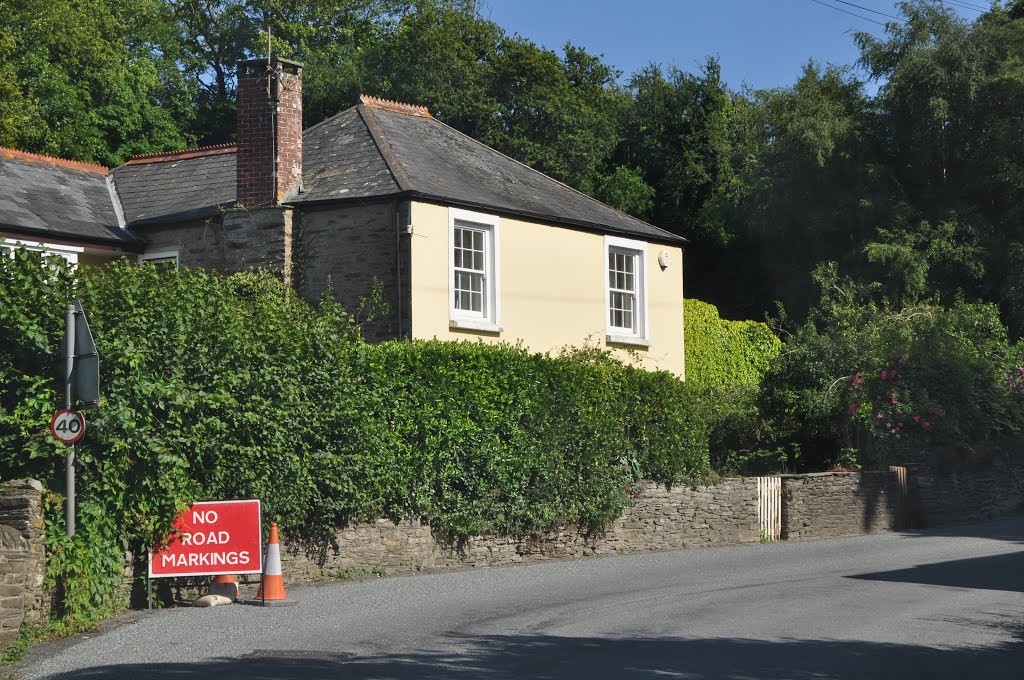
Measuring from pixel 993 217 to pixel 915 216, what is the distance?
97.7 inches

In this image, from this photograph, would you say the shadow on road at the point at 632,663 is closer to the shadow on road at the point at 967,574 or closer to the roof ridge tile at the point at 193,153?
the shadow on road at the point at 967,574

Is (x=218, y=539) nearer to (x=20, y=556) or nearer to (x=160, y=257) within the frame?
(x=20, y=556)

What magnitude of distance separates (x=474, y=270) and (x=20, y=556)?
12952 millimetres

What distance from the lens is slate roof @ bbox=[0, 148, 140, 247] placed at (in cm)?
2394

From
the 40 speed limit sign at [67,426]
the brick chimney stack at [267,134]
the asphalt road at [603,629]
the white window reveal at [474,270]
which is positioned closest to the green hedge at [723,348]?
the white window reveal at [474,270]

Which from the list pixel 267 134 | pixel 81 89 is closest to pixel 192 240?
pixel 267 134

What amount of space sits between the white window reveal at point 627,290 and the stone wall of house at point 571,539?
5281 millimetres

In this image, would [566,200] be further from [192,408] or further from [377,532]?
[192,408]

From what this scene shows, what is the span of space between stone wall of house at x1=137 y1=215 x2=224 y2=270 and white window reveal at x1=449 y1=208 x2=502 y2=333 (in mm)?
4598

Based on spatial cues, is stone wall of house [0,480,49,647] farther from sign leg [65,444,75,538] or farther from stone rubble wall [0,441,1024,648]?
sign leg [65,444,75,538]

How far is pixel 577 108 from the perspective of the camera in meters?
47.7

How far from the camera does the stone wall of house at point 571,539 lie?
16453 mm

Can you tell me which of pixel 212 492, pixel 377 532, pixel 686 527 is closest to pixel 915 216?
pixel 686 527

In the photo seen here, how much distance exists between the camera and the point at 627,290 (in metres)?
27.0
